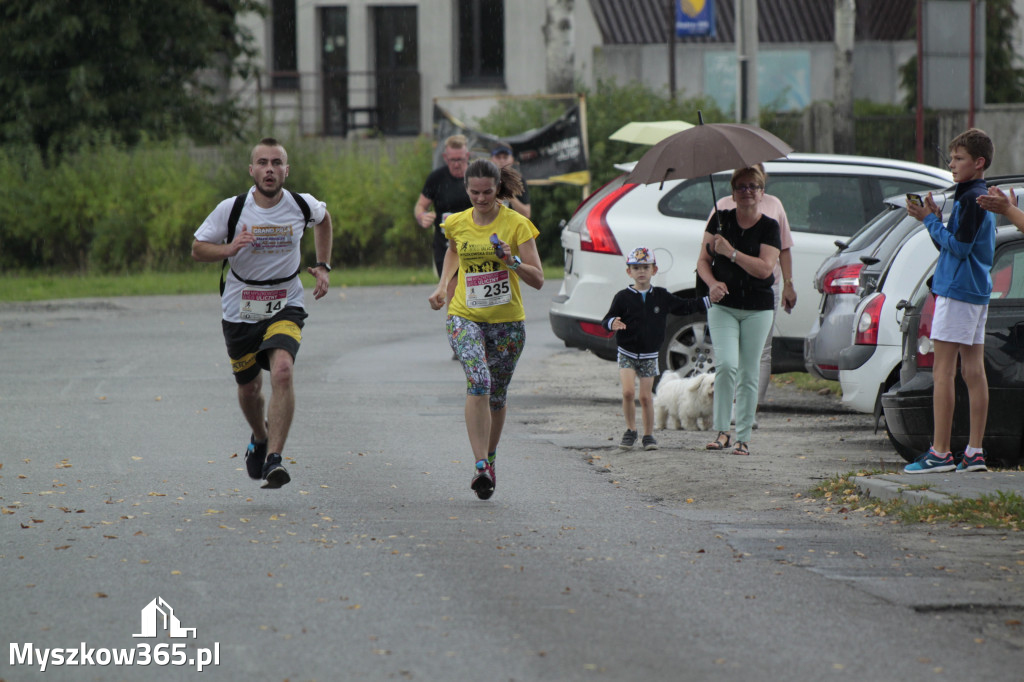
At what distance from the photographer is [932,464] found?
839 cm

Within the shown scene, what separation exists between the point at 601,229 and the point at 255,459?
4.86m

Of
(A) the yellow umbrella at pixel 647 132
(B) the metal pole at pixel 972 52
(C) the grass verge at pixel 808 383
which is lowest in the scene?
(C) the grass verge at pixel 808 383

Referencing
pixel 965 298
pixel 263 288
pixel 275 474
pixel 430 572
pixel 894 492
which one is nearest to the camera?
pixel 430 572

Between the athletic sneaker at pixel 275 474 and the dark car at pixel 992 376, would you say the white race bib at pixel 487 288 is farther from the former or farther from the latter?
the dark car at pixel 992 376

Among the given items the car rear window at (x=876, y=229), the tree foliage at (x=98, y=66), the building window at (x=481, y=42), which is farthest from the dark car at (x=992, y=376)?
the building window at (x=481, y=42)

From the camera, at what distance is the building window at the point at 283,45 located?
41719 mm

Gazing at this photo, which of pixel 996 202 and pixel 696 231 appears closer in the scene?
pixel 996 202

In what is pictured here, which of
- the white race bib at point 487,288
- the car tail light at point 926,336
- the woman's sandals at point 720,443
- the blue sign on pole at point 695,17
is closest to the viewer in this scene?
the white race bib at point 487,288

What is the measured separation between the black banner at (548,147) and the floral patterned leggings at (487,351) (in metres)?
19.5

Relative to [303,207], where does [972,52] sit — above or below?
above

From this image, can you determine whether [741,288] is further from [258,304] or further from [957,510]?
[258,304]

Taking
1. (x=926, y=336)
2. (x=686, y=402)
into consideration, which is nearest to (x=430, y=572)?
(x=926, y=336)

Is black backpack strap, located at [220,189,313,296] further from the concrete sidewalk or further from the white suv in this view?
the white suv

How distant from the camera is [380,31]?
4147cm
